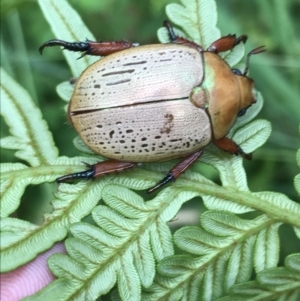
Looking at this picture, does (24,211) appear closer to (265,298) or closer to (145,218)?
(145,218)

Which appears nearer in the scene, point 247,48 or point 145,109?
point 145,109

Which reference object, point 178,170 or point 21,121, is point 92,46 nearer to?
point 21,121

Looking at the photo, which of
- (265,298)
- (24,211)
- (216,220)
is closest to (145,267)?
(216,220)

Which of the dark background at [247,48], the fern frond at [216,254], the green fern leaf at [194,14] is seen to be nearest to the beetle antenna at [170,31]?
the green fern leaf at [194,14]

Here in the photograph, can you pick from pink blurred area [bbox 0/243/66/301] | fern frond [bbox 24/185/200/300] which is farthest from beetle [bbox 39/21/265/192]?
pink blurred area [bbox 0/243/66/301]

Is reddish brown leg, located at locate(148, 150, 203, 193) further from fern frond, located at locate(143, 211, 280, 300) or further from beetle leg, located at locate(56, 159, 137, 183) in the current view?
fern frond, located at locate(143, 211, 280, 300)

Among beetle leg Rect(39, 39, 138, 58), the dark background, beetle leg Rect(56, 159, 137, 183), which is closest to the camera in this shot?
beetle leg Rect(56, 159, 137, 183)

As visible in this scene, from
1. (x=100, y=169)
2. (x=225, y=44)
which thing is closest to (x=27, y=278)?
(x=100, y=169)

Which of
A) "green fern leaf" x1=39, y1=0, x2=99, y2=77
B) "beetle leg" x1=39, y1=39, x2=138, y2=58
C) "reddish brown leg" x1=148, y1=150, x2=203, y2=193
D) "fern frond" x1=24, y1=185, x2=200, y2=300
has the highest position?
"green fern leaf" x1=39, y1=0, x2=99, y2=77
